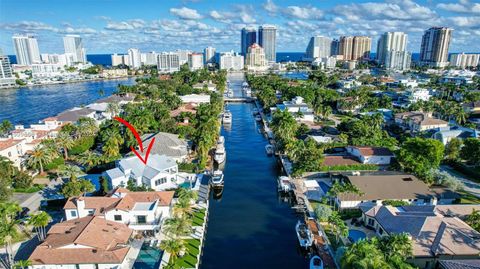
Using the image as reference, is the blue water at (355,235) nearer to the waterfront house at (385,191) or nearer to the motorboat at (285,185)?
the waterfront house at (385,191)

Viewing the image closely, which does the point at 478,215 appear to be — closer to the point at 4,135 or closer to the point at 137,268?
the point at 137,268

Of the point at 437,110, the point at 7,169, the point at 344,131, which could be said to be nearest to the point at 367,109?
the point at 437,110

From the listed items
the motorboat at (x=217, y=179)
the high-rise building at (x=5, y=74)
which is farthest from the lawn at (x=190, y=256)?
the high-rise building at (x=5, y=74)

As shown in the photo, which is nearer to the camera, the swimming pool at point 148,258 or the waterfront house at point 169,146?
the swimming pool at point 148,258

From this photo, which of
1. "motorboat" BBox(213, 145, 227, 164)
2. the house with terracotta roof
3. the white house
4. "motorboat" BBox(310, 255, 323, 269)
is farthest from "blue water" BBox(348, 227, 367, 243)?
"motorboat" BBox(213, 145, 227, 164)

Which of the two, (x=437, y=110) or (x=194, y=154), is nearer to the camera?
(x=194, y=154)

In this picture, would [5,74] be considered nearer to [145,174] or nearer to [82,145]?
[82,145]
